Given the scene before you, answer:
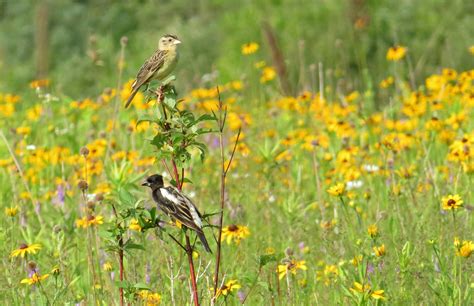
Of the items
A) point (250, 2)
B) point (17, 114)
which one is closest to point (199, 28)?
point (250, 2)

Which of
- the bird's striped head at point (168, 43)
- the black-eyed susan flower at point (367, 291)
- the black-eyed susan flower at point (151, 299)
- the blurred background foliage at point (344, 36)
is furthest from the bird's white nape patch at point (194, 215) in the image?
the blurred background foliage at point (344, 36)

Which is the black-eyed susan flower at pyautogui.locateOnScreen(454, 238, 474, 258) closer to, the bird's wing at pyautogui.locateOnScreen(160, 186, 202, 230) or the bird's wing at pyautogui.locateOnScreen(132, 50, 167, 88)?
the bird's wing at pyautogui.locateOnScreen(160, 186, 202, 230)

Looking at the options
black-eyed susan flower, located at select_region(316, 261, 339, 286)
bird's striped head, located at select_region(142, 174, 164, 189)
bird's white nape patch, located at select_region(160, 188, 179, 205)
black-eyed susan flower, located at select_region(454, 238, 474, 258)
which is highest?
bird's striped head, located at select_region(142, 174, 164, 189)

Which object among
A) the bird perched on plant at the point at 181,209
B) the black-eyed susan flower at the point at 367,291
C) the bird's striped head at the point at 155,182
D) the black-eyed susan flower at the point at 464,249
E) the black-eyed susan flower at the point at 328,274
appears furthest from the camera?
the black-eyed susan flower at the point at 328,274

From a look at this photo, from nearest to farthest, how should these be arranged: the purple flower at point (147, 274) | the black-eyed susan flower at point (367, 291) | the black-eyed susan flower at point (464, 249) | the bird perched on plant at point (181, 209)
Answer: the bird perched on plant at point (181, 209) → the black-eyed susan flower at point (367, 291) → the black-eyed susan flower at point (464, 249) → the purple flower at point (147, 274)

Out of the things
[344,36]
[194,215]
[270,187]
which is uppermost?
[344,36]

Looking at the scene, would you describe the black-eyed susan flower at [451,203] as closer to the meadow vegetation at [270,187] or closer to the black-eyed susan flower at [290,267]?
the meadow vegetation at [270,187]

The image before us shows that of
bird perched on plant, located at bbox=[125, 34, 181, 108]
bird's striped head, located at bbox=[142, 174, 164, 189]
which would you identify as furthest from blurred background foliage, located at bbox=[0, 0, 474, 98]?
bird's striped head, located at bbox=[142, 174, 164, 189]

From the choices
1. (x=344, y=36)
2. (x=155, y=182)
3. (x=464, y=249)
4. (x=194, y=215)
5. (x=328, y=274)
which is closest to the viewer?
(x=194, y=215)

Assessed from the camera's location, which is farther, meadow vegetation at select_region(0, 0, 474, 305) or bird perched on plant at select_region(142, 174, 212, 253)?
meadow vegetation at select_region(0, 0, 474, 305)

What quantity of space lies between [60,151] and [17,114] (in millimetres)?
2495

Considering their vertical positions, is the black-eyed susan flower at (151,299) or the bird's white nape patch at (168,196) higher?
the bird's white nape patch at (168,196)

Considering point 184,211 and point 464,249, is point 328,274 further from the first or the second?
point 184,211

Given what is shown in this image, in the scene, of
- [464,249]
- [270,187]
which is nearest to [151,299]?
[464,249]
